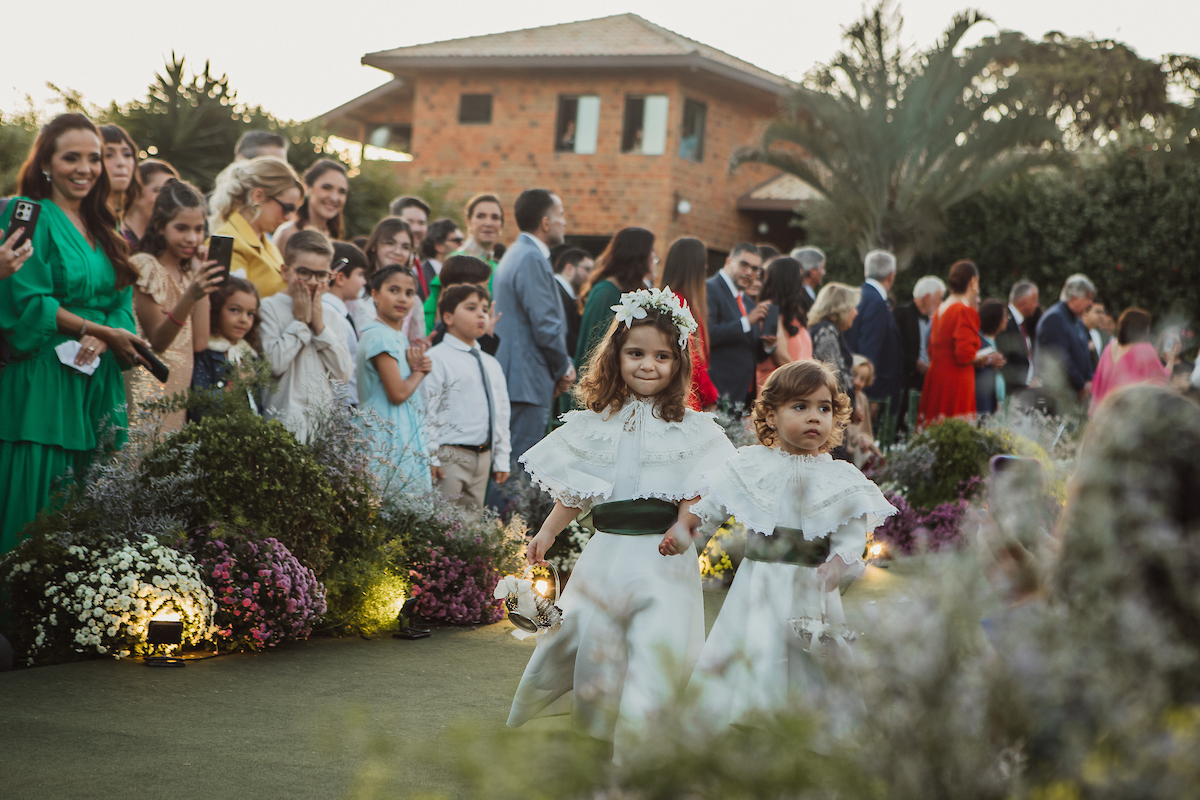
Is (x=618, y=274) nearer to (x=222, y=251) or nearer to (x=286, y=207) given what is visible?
(x=286, y=207)

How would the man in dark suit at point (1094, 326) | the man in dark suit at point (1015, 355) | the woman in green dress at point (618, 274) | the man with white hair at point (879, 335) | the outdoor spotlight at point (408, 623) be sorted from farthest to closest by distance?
the man in dark suit at point (1094, 326)
the man in dark suit at point (1015, 355)
the man with white hair at point (879, 335)
the woman in green dress at point (618, 274)
the outdoor spotlight at point (408, 623)

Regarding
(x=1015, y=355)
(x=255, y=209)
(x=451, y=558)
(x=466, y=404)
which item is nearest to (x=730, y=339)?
(x=466, y=404)

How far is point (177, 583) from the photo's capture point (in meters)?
5.32

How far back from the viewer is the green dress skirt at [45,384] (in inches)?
227

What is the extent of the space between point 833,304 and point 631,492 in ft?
19.1

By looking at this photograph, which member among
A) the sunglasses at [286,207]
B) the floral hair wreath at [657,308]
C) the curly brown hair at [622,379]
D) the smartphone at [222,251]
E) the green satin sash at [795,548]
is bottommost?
the green satin sash at [795,548]

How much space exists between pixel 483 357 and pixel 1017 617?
19.8 feet

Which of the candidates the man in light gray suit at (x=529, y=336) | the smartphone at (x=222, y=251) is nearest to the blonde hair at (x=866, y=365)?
the man in light gray suit at (x=529, y=336)

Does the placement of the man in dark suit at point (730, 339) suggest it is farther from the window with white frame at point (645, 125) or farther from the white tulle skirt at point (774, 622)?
the window with white frame at point (645, 125)

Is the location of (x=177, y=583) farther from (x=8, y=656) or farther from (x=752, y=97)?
(x=752, y=97)

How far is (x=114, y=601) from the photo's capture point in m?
5.22

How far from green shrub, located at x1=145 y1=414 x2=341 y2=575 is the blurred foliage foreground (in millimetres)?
4366

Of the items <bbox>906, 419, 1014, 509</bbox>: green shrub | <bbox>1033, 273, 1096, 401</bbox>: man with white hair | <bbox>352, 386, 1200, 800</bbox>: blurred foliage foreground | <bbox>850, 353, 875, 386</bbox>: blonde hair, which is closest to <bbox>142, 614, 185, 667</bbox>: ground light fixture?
<bbox>352, 386, 1200, 800</bbox>: blurred foliage foreground

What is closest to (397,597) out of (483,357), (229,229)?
(483,357)
